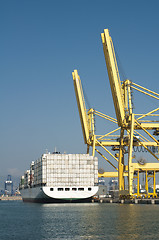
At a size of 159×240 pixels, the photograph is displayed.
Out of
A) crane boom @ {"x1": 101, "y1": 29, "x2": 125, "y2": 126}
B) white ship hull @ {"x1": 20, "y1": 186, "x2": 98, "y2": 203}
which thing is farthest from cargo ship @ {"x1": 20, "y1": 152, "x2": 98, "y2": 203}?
crane boom @ {"x1": 101, "y1": 29, "x2": 125, "y2": 126}

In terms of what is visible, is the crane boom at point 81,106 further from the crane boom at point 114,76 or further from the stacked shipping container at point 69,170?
the crane boom at point 114,76

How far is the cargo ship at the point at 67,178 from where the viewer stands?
4085 inches

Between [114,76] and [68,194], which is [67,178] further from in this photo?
[114,76]

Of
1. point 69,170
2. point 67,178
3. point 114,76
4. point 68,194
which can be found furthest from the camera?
point 69,170

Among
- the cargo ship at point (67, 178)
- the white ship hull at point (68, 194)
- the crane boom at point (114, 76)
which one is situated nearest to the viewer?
the crane boom at point (114, 76)

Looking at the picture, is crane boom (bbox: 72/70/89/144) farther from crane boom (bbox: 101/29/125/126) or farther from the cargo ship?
crane boom (bbox: 101/29/125/126)

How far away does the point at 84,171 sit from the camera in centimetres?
10675

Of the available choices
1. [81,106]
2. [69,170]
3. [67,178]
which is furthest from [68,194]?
[81,106]

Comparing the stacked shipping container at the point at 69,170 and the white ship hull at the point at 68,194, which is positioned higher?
the stacked shipping container at the point at 69,170

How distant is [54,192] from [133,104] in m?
33.3

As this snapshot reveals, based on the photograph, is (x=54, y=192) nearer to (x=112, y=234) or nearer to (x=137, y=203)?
(x=137, y=203)

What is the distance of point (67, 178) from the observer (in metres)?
106

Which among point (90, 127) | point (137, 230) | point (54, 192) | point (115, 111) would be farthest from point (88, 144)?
point (137, 230)

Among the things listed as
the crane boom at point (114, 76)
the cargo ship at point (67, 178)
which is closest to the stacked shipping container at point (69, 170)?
the cargo ship at point (67, 178)
